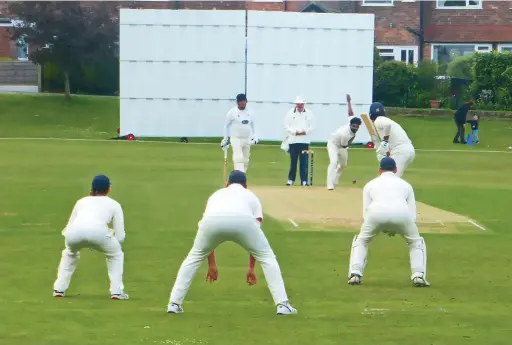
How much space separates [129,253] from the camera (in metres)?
15.7

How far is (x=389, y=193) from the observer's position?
12.5 metres

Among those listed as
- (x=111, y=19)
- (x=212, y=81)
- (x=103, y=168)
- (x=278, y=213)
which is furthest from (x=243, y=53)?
(x=278, y=213)

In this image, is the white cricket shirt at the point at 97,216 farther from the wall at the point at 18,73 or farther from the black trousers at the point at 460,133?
the wall at the point at 18,73

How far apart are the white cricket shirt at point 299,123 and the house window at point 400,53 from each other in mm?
31636

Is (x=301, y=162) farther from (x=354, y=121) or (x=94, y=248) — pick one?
(x=94, y=248)

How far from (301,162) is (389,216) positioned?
12130 millimetres

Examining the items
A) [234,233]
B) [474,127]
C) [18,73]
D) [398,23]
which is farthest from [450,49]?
[234,233]

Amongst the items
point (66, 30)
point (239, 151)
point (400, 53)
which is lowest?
point (239, 151)

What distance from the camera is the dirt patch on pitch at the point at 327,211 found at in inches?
730

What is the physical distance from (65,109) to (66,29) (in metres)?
3.46

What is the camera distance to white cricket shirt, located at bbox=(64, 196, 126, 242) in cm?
1130

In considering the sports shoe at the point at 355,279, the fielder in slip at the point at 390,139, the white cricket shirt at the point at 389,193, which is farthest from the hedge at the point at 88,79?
the white cricket shirt at the point at 389,193

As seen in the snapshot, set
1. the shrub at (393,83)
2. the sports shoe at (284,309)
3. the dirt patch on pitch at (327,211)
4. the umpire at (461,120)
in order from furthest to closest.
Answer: the shrub at (393,83) < the umpire at (461,120) < the dirt patch on pitch at (327,211) < the sports shoe at (284,309)

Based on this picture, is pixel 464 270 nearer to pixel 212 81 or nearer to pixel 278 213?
pixel 278 213
